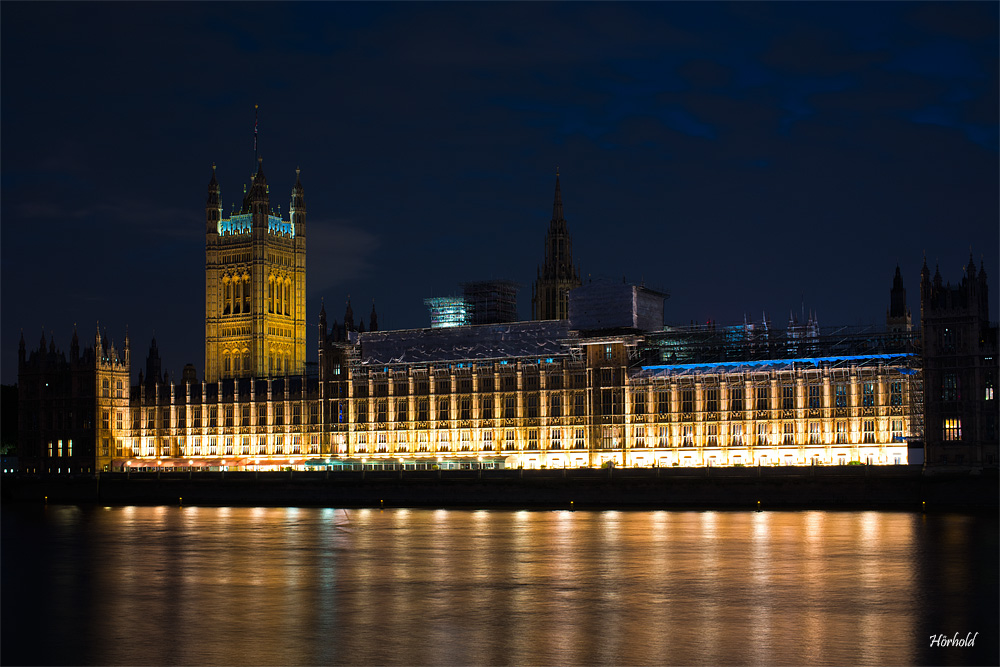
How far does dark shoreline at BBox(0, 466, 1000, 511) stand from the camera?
97.6 m

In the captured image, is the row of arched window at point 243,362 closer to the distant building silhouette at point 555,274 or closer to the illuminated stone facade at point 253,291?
the illuminated stone facade at point 253,291

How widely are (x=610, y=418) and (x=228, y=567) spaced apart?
234 ft

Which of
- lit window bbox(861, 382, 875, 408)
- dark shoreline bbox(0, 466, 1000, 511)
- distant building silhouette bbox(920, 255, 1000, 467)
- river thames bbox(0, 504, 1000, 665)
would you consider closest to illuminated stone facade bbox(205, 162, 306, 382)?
dark shoreline bbox(0, 466, 1000, 511)

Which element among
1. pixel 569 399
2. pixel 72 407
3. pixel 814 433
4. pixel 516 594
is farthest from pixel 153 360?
pixel 516 594

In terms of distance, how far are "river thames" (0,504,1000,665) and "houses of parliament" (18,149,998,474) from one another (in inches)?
1254

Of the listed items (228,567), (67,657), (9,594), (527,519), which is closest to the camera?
(67,657)

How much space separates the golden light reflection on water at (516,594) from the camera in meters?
37.5

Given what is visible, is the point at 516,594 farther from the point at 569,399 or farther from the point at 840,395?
the point at 569,399

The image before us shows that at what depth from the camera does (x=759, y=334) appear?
123750 millimetres

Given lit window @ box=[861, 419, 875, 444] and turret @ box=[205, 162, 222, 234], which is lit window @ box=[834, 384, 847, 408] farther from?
turret @ box=[205, 162, 222, 234]

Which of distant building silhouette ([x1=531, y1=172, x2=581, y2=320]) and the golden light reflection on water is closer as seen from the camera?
the golden light reflection on water

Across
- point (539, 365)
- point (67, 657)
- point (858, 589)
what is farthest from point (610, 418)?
point (67, 657)

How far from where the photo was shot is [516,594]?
158 feet

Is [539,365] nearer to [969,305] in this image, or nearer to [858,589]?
[969,305]
